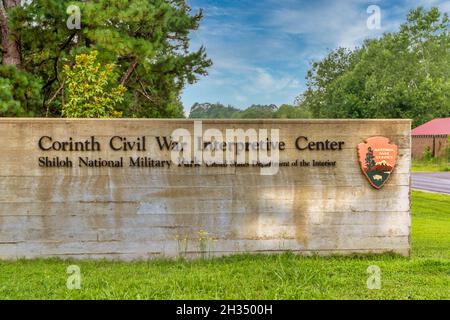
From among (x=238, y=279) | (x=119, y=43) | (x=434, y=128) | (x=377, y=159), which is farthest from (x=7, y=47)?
(x=434, y=128)

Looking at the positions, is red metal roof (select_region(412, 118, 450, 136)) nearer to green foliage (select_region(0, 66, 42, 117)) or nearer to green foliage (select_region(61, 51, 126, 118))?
green foliage (select_region(0, 66, 42, 117))

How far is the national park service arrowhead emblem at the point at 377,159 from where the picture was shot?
6.06 m

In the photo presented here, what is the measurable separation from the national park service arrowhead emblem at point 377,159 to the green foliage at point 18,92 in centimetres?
654

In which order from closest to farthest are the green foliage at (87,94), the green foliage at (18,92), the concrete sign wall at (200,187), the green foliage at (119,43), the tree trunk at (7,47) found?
the concrete sign wall at (200,187) → the green foliage at (87,94) → the green foliage at (18,92) → the green foliage at (119,43) → the tree trunk at (7,47)

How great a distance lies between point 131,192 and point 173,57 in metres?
8.30

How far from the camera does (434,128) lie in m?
40.1

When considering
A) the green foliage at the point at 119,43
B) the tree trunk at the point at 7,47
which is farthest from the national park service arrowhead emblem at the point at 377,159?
the tree trunk at the point at 7,47

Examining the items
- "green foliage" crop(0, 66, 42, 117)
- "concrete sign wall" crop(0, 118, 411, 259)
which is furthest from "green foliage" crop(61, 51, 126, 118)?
"concrete sign wall" crop(0, 118, 411, 259)

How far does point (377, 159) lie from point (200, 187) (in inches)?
98.2

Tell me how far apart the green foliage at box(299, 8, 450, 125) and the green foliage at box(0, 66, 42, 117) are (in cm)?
3732

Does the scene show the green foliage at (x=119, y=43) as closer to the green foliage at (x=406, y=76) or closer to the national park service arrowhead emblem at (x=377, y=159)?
the national park service arrowhead emblem at (x=377, y=159)

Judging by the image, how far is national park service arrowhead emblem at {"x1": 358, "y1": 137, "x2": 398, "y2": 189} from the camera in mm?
6062

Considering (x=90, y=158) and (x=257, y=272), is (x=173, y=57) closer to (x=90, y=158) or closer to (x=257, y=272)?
(x=90, y=158)

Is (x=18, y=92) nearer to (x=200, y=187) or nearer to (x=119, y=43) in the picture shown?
(x=119, y=43)
